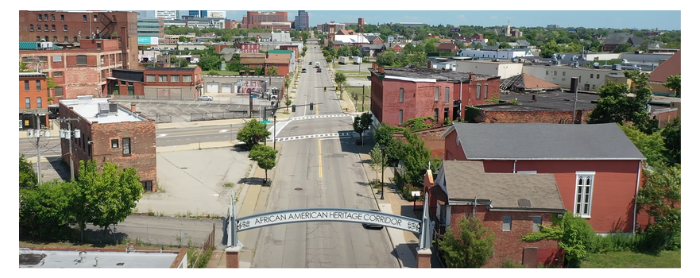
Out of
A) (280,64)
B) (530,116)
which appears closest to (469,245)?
(530,116)

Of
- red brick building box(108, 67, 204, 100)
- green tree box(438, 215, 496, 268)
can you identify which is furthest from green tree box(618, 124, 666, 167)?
red brick building box(108, 67, 204, 100)

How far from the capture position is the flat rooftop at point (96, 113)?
163 ft

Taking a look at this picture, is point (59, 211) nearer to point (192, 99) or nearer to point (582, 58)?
point (192, 99)

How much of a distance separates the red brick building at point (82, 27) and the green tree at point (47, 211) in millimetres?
84704

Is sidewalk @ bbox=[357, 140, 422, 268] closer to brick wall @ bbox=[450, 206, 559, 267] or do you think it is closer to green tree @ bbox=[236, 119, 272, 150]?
brick wall @ bbox=[450, 206, 559, 267]

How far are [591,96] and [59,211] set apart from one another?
65.1 meters

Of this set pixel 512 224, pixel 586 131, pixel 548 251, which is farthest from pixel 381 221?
pixel 586 131

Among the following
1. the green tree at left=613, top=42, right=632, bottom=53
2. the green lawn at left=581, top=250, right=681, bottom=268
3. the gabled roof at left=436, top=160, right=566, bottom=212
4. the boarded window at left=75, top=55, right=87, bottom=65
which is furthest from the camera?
the green tree at left=613, top=42, right=632, bottom=53

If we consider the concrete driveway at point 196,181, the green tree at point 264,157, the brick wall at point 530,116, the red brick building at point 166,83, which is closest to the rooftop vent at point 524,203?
the concrete driveway at point 196,181

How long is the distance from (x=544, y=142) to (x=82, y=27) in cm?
10615

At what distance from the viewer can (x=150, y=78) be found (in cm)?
10262

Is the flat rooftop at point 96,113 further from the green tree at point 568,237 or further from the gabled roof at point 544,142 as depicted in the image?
the green tree at point 568,237

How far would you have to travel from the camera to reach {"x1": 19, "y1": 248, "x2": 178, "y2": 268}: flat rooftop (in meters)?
29.5

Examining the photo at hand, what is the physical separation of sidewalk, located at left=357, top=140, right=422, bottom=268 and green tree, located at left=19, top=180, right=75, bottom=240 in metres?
18.6
